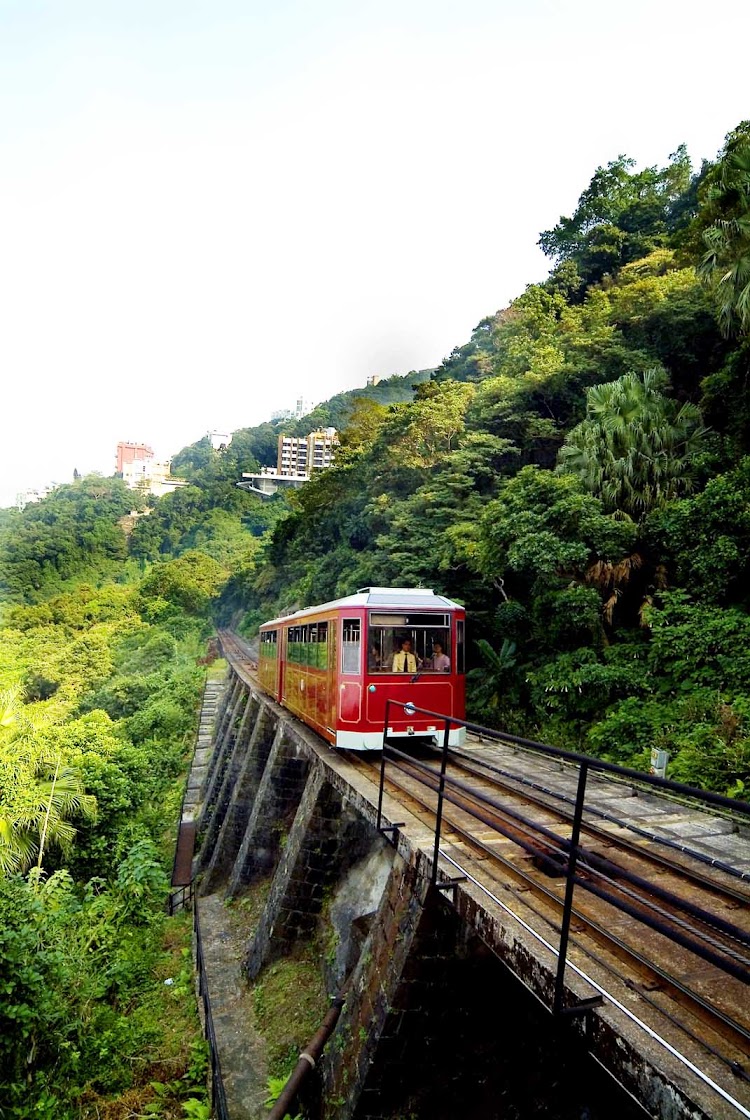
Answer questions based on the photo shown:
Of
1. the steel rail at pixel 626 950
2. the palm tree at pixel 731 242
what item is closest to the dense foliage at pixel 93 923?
the steel rail at pixel 626 950

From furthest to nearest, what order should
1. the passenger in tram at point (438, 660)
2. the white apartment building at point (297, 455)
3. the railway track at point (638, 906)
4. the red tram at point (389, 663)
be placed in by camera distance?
the white apartment building at point (297, 455), the passenger in tram at point (438, 660), the red tram at point (389, 663), the railway track at point (638, 906)

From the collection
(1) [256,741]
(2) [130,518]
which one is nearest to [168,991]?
(1) [256,741]

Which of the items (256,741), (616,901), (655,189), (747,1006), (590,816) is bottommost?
(256,741)

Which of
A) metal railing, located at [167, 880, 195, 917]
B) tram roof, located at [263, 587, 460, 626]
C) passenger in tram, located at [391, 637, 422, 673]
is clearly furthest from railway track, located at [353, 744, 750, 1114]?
metal railing, located at [167, 880, 195, 917]

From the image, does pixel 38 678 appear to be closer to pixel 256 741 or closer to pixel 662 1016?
pixel 256 741

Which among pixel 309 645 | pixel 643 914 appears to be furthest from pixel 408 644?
pixel 643 914

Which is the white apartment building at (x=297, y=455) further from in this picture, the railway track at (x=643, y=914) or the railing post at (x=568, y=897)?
the railing post at (x=568, y=897)

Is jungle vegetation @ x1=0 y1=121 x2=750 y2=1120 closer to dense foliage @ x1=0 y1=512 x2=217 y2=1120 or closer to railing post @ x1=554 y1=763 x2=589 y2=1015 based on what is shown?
dense foliage @ x1=0 y1=512 x2=217 y2=1120
